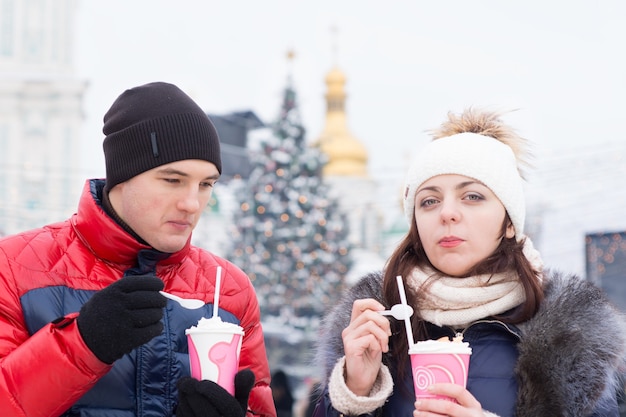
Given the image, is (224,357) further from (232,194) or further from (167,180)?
(232,194)

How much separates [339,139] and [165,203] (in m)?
47.1

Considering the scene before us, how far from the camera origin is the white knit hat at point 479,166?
2383 mm

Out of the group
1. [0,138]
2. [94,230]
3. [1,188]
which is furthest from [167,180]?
[0,138]

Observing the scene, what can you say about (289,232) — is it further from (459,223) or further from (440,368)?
(440,368)

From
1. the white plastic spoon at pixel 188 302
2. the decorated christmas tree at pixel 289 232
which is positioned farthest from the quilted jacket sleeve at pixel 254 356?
the decorated christmas tree at pixel 289 232

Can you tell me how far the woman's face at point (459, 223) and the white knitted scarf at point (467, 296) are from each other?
0.05 meters

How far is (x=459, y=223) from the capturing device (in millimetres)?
2332

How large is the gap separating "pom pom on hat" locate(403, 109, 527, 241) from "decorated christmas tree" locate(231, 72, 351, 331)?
685 inches

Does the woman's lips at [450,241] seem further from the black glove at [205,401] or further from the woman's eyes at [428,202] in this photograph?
the black glove at [205,401]

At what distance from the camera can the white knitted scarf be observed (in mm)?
2320

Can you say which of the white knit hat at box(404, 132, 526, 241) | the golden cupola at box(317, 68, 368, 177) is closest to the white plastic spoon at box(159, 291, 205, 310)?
the white knit hat at box(404, 132, 526, 241)

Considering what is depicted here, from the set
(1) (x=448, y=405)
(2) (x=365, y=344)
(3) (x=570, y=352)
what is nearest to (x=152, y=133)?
(2) (x=365, y=344)

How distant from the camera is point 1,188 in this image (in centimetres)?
1700

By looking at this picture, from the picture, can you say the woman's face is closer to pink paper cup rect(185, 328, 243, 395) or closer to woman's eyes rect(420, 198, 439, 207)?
woman's eyes rect(420, 198, 439, 207)
